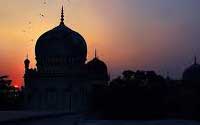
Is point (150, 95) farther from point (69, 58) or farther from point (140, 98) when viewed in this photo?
point (69, 58)

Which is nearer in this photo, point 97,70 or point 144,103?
point 144,103

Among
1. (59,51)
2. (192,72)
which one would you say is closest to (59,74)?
(59,51)

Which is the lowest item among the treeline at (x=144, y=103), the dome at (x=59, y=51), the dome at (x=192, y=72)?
the treeline at (x=144, y=103)

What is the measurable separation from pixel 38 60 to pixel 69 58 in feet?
8.40

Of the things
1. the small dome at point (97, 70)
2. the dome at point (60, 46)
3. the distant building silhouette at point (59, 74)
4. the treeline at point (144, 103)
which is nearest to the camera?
the treeline at point (144, 103)

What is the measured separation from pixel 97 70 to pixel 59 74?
4262 millimetres

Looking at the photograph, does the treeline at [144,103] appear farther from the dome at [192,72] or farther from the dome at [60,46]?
the dome at [192,72]

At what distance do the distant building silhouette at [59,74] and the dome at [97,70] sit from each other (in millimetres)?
1323

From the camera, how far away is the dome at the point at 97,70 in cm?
5283

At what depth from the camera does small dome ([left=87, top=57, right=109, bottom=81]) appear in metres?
52.8

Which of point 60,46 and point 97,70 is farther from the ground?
point 60,46

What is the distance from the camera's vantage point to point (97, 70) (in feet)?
176

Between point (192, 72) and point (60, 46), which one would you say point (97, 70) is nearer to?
point (60, 46)

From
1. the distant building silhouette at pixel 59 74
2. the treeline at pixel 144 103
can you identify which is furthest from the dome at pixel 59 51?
the treeline at pixel 144 103
